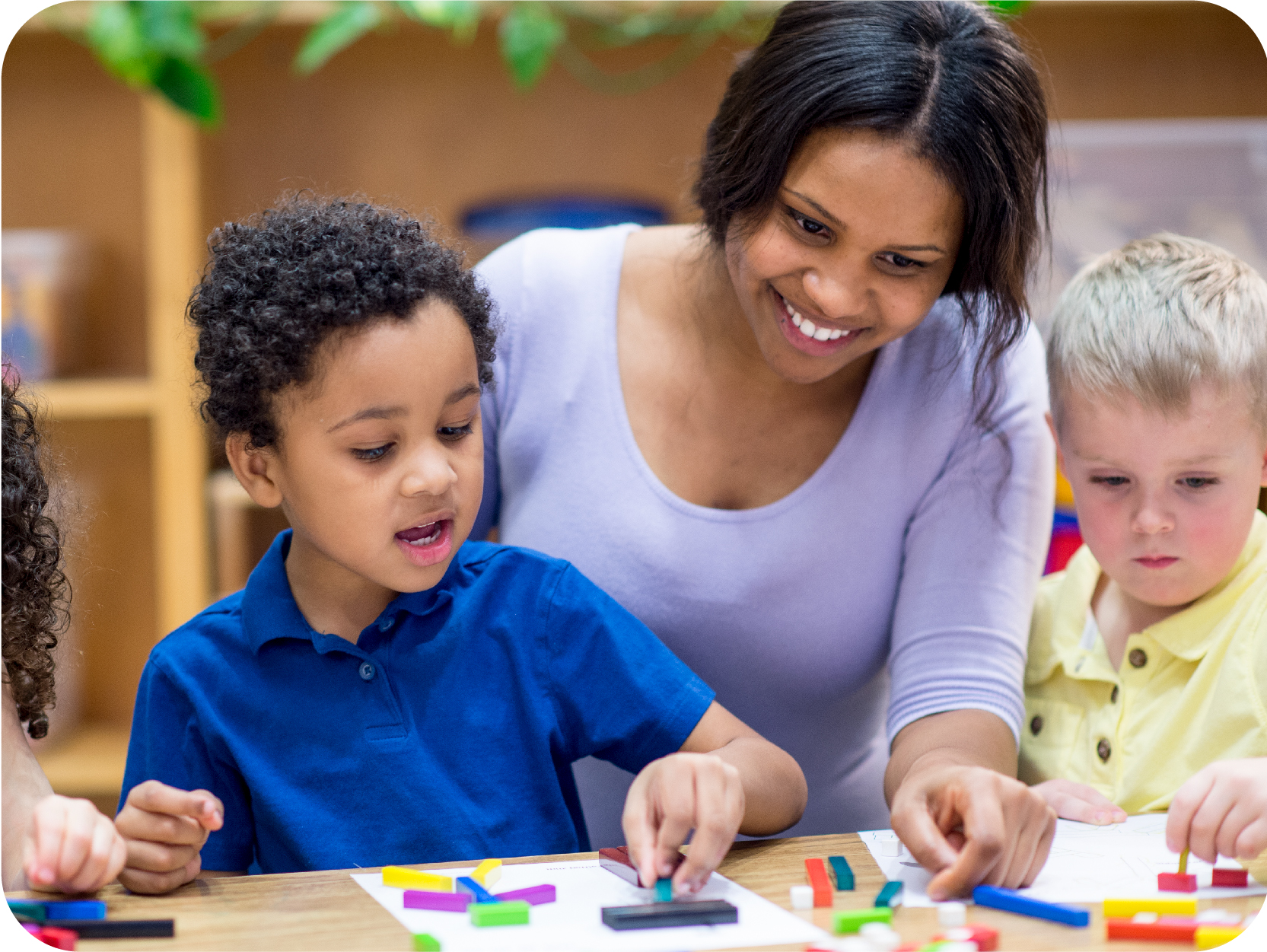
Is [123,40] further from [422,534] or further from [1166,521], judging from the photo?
[1166,521]

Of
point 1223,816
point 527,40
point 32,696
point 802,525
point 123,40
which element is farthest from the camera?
point 527,40

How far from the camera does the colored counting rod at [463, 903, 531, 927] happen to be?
691 mm

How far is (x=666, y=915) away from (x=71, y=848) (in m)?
0.36

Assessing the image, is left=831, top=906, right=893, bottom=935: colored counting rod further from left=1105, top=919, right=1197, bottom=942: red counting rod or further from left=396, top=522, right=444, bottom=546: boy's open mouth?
left=396, top=522, right=444, bottom=546: boy's open mouth

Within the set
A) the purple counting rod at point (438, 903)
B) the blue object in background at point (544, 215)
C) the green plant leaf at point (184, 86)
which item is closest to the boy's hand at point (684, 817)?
the purple counting rod at point (438, 903)

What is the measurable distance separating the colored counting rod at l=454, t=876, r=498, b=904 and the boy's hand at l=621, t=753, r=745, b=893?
0.30 ft

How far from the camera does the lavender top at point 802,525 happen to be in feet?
3.56

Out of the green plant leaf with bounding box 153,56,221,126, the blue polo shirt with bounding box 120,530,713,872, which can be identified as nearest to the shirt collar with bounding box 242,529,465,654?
the blue polo shirt with bounding box 120,530,713,872

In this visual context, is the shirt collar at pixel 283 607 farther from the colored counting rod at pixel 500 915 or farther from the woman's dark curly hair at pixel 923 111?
the woman's dark curly hair at pixel 923 111

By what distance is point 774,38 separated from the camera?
3.40ft

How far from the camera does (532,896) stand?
731 mm

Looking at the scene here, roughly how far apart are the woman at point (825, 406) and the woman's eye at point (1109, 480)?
6 cm

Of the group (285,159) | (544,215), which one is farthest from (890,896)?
(285,159)

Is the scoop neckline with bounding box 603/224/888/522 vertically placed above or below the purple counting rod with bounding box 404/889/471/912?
above
